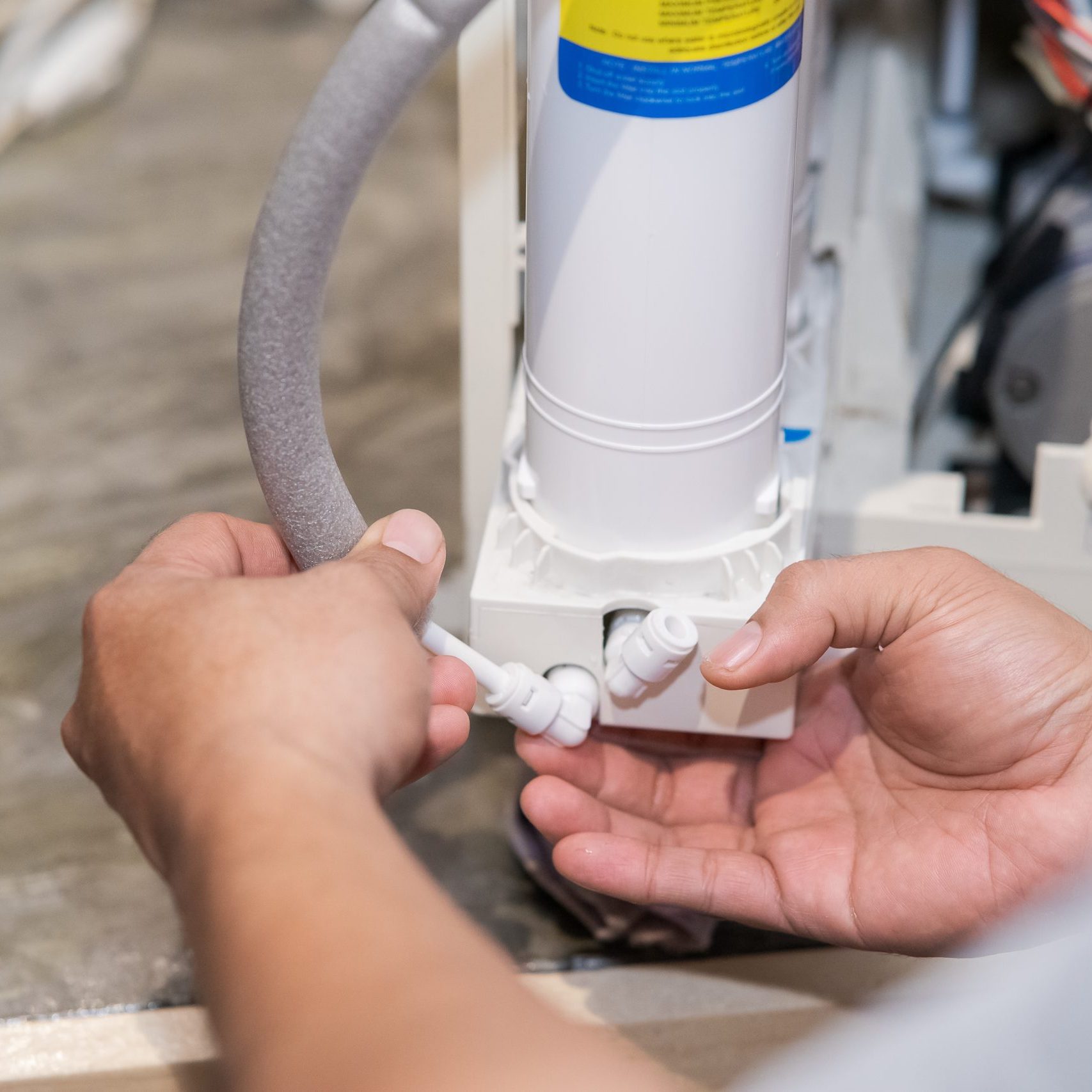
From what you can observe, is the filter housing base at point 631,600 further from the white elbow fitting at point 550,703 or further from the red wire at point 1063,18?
the red wire at point 1063,18

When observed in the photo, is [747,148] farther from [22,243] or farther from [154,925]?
[22,243]

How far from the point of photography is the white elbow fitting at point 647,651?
54cm

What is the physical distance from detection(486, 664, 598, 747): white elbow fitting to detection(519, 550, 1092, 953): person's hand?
0.09ft

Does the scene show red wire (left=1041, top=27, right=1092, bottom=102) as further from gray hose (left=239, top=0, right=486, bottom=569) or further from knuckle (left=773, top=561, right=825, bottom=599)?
gray hose (left=239, top=0, right=486, bottom=569)

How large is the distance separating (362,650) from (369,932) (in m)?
0.11

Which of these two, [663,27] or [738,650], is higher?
[663,27]

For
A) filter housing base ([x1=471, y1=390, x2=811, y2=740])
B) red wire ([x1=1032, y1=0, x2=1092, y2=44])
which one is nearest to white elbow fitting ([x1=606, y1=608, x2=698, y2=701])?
filter housing base ([x1=471, y1=390, x2=811, y2=740])

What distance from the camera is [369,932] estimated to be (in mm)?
359

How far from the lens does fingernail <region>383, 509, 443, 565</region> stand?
0.53 m

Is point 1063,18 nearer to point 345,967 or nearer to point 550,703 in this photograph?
point 550,703

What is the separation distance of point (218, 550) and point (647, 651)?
0.62ft

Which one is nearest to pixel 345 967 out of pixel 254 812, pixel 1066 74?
pixel 254 812

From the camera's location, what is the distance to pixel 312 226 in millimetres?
429

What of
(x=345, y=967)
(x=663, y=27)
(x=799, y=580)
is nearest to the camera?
(x=345, y=967)
